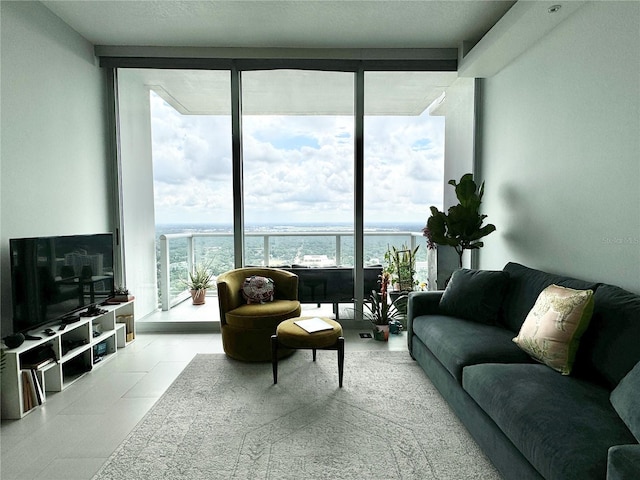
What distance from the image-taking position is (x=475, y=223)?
11.9 feet

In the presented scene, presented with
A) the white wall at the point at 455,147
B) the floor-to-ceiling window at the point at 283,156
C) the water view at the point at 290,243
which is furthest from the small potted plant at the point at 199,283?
the white wall at the point at 455,147

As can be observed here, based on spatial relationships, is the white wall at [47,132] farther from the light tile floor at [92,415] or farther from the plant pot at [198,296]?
the plant pot at [198,296]

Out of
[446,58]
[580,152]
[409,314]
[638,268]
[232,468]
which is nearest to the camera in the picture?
[232,468]

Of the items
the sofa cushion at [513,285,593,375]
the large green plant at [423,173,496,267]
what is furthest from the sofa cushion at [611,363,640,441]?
the large green plant at [423,173,496,267]

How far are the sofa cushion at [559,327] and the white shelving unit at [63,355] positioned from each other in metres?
3.15

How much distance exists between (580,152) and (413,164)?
73.8 inches

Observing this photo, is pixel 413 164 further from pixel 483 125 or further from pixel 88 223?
pixel 88 223

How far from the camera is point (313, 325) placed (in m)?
2.96

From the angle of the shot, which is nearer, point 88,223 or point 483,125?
point 88,223

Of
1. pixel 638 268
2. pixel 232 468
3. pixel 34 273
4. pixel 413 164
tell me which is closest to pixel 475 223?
pixel 413 164

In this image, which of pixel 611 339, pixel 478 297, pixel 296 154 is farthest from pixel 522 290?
pixel 296 154

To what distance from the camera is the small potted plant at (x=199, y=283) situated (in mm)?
4551

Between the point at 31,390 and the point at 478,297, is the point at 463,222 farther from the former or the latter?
the point at 31,390

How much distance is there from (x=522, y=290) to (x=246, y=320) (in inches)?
86.7
